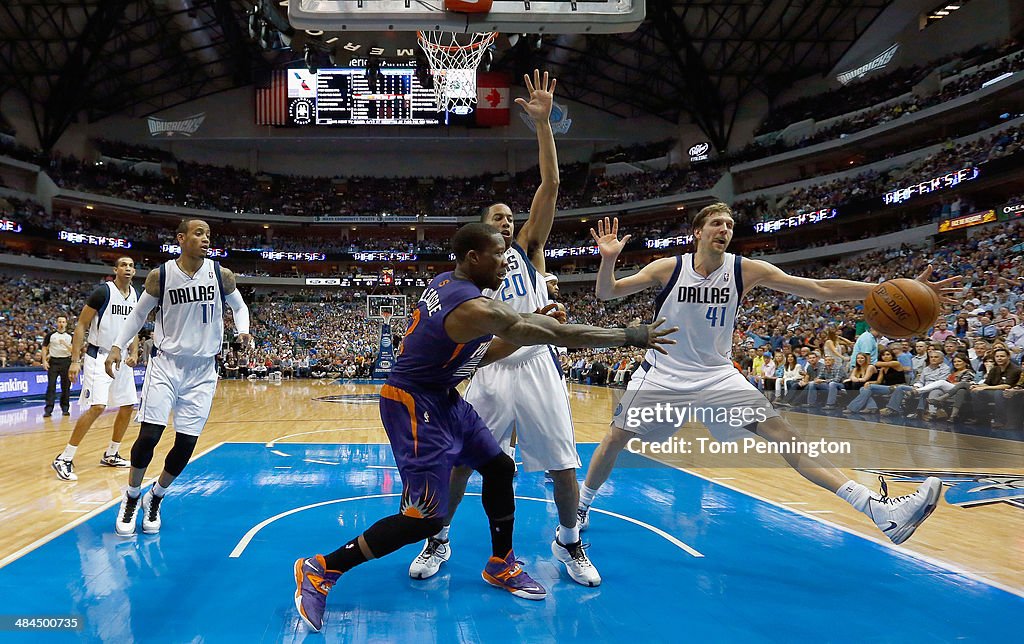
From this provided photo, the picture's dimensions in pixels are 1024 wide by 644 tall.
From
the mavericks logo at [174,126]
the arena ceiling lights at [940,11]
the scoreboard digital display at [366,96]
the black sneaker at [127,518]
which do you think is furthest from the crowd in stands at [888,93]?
the mavericks logo at [174,126]

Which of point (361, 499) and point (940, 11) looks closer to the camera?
point (361, 499)

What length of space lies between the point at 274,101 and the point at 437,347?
140 ft

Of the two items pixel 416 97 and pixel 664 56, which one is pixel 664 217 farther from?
pixel 416 97

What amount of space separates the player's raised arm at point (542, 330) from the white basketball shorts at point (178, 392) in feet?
8.64

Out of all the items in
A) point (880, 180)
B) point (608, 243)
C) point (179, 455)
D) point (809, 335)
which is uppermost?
point (880, 180)

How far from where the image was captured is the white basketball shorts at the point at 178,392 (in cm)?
449

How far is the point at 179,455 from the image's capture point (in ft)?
14.5

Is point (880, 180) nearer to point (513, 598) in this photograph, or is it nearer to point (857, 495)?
point (857, 495)

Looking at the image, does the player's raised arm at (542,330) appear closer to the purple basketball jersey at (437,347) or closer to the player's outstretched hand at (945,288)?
the purple basketball jersey at (437,347)

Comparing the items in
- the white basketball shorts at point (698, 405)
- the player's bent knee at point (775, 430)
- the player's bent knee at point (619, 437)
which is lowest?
the player's bent knee at point (619, 437)

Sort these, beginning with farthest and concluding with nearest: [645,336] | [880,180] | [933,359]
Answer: [880,180], [933,359], [645,336]

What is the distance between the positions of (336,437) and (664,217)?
37047 mm

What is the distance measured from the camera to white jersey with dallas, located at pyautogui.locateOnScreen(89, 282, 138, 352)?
6.84 meters

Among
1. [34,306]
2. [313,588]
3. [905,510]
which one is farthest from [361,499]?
[34,306]
